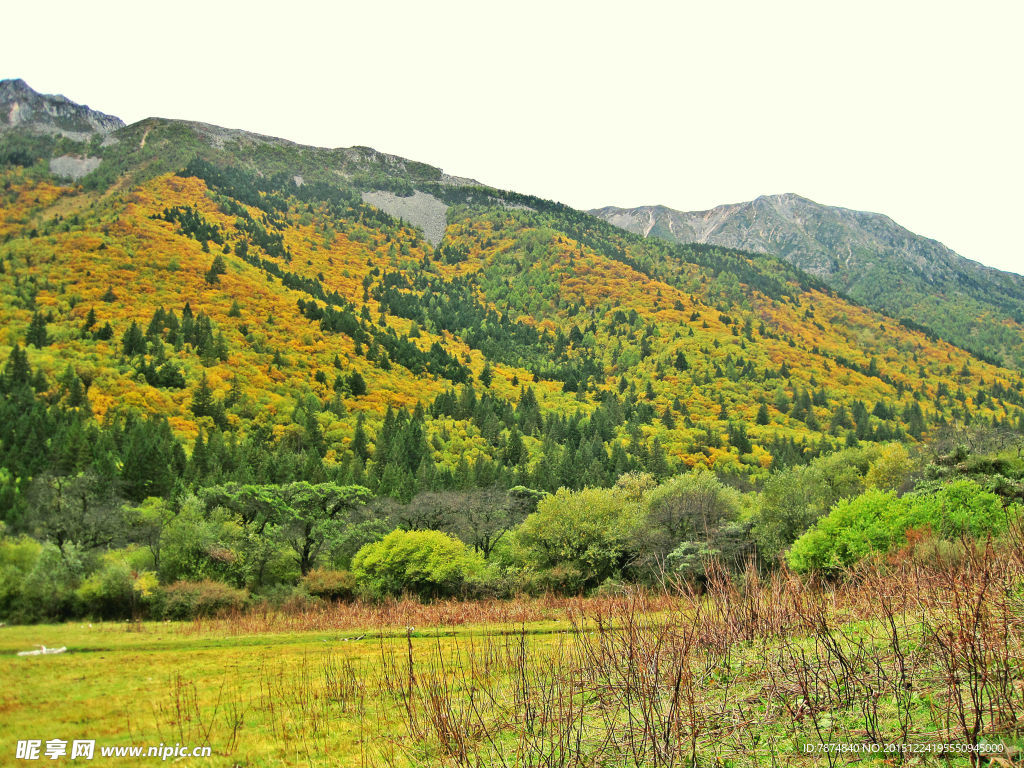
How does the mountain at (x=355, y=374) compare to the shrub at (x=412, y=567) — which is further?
the mountain at (x=355, y=374)

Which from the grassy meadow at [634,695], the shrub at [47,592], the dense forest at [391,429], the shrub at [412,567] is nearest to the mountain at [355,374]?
the dense forest at [391,429]

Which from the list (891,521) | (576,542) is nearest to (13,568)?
(891,521)

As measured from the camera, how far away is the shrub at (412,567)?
37.8 m

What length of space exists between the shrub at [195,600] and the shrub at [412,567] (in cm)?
823

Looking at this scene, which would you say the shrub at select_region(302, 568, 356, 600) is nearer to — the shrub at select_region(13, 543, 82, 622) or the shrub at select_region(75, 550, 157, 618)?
the shrub at select_region(75, 550, 157, 618)

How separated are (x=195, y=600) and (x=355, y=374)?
8837 centimetres

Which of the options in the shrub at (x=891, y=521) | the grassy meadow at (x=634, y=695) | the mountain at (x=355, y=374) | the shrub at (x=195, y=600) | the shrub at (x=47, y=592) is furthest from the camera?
the mountain at (x=355, y=374)

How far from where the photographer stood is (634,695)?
10.2 meters

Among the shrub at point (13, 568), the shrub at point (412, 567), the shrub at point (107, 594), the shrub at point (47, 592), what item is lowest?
the shrub at point (412, 567)

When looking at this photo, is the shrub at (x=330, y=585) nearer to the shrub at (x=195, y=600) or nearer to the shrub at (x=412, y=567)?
the shrub at (x=412, y=567)

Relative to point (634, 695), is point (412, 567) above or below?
below

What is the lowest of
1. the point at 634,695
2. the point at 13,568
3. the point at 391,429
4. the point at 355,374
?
the point at 391,429

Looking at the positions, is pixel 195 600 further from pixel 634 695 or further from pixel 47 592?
pixel 634 695

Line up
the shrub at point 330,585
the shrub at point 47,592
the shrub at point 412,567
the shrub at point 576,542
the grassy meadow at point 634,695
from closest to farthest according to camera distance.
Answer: the grassy meadow at point 634,695
the shrub at point 47,592
the shrub at point 330,585
the shrub at point 412,567
the shrub at point 576,542
